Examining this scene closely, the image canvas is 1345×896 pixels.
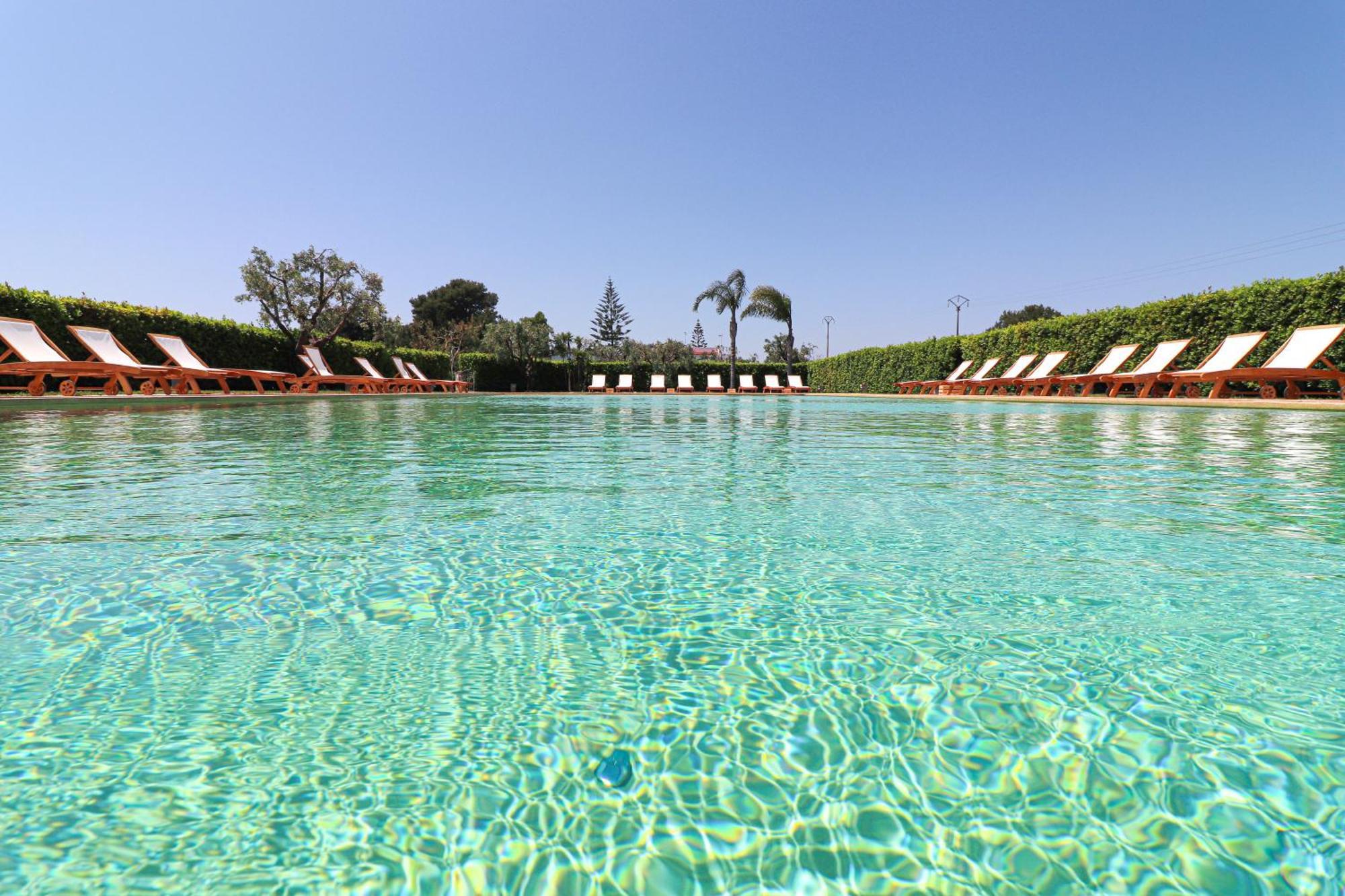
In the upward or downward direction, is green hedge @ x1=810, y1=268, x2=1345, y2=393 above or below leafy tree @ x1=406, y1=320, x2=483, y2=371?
below

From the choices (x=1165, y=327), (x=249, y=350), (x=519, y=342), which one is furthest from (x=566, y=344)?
(x=1165, y=327)

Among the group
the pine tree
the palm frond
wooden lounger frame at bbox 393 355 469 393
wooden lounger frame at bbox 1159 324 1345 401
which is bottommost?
wooden lounger frame at bbox 1159 324 1345 401

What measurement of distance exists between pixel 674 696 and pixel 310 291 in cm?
2711

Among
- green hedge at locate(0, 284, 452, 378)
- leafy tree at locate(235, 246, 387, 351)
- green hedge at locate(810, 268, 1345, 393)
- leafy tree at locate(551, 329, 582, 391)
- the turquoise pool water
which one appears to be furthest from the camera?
leafy tree at locate(551, 329, 582, 391)

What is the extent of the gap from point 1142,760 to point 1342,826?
10.0 inches

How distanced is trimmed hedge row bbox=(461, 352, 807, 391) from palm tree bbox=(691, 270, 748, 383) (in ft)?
11.5

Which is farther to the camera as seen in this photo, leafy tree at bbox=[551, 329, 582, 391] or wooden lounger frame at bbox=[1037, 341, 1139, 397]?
leafy tree at bbox=[551, 329, 582, 391]

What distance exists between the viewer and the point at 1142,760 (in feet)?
3.73

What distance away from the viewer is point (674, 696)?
1.36 meters

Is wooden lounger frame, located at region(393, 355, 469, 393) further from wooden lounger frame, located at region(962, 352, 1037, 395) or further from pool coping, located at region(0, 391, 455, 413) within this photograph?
wooden lounger frame, located at region(962, 352, 1037, 395)

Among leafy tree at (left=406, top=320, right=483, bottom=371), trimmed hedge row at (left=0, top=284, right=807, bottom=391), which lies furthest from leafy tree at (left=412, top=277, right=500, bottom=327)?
trimmed hedge row at (left=0, top=284, right=807, bottom=391)

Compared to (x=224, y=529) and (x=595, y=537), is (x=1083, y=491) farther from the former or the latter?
(x=224, y=529)

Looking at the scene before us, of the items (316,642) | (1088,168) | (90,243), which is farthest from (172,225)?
(1088,168)

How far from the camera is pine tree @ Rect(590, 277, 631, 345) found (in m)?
63.0
